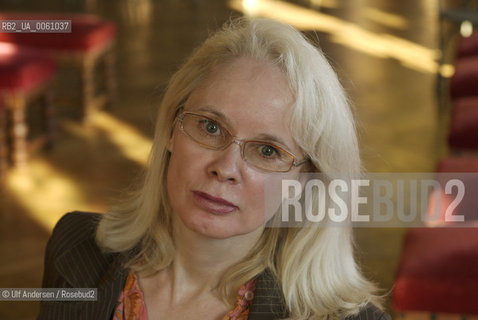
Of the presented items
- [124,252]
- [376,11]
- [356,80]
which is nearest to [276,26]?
[124,252]

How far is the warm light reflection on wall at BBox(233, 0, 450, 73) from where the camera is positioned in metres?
6.91

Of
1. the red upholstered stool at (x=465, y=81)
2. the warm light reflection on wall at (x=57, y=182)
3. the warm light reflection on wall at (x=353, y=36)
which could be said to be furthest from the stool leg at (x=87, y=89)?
the red upholstered stool at (x=465, y=81)

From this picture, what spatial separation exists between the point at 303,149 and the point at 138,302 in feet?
1.60

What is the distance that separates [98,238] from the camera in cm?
177

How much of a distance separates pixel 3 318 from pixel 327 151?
2103mm

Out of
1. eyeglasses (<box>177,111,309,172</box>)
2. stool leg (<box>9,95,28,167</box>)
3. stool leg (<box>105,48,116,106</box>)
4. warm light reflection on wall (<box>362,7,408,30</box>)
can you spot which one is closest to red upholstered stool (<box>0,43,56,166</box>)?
stool leg (<box>9,95,28,167</box>)

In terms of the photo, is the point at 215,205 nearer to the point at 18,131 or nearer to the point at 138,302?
the point at 138,302

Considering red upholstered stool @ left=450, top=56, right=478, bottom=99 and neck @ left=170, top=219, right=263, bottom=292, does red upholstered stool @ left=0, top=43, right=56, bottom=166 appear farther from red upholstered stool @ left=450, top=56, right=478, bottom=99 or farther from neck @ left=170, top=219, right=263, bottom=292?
neck @ left=170, top=219, right=263, bottom=292

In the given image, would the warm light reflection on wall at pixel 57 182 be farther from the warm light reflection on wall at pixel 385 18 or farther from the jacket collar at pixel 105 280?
the warm light reflection on wall at pixel 385 18

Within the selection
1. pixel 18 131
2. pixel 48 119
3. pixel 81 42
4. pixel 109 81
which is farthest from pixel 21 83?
pixel 109 81

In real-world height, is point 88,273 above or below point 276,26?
below

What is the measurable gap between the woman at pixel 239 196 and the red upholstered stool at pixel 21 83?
2729mm

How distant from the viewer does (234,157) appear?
1479 mm

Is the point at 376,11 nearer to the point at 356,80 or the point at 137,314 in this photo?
the point at 356,80
